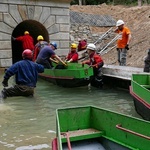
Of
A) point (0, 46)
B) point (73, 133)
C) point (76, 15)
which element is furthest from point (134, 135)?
point (76, 15)

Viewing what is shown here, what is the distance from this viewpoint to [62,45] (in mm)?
17703

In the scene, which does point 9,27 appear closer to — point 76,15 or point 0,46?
point 0,46

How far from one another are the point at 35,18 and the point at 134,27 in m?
7.27

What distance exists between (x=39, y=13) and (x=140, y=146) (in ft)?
43.4

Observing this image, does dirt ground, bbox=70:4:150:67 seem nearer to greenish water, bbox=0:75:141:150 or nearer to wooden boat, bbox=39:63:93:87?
wooden boat, bbox=39:63:93:87

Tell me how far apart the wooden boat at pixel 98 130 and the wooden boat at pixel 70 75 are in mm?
5293

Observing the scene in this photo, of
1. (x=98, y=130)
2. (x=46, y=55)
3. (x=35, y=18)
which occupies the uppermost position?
(x=35, y=18)

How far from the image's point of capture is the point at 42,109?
869 centimetres

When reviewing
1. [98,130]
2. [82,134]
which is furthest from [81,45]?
[82,134]

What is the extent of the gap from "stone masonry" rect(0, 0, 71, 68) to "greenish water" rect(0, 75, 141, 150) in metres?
3.78

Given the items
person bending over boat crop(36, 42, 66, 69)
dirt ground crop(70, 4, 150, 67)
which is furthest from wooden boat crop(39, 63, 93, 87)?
dirt ground crop(70, 4, 150, 67)

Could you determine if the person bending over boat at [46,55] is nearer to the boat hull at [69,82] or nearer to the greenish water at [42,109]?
the boat hull at [69,82]

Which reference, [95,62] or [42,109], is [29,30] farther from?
[42,109]

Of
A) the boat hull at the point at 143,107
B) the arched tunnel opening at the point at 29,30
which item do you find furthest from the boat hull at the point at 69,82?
the arched tunnel opening at the point at 29,30
